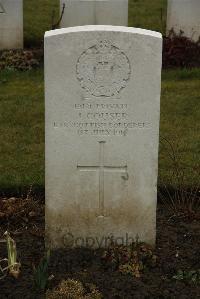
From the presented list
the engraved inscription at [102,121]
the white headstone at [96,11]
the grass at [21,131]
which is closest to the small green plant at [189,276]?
the engraved inscription at [102,121]

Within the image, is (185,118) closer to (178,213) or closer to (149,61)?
(178,213)

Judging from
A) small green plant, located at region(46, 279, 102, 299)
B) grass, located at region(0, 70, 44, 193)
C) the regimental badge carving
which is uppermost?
the regimental badge carving

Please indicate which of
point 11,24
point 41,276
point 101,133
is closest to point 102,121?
point 101,133

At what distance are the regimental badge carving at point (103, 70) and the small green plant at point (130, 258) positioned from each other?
3.57ft

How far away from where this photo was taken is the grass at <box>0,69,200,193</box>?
20.6ft

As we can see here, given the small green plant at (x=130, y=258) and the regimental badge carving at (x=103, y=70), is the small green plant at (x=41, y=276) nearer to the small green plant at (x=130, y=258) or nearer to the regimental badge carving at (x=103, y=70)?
the small green plant at (x=130, y=258)

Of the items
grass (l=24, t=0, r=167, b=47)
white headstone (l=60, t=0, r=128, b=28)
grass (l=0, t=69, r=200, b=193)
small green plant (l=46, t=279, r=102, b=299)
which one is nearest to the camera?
small green plant (l=46, t=279, r=102, b=299)

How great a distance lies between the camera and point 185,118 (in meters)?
8.05

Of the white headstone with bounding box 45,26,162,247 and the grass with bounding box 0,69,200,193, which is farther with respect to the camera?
the grass with bounding box 0,69,200,193

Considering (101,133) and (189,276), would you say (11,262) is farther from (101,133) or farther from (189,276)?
(189,276)

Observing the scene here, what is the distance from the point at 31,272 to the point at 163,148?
271 centimetres

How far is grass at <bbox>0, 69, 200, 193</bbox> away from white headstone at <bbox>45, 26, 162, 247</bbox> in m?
1.18

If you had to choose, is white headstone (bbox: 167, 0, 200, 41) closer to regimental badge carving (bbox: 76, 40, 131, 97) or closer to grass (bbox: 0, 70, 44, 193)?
grass (bbox: 0, 70, 44, 193)

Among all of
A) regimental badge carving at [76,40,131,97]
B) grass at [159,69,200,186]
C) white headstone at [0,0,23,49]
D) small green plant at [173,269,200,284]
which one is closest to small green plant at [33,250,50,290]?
small green plant at [173,269,200,284]
